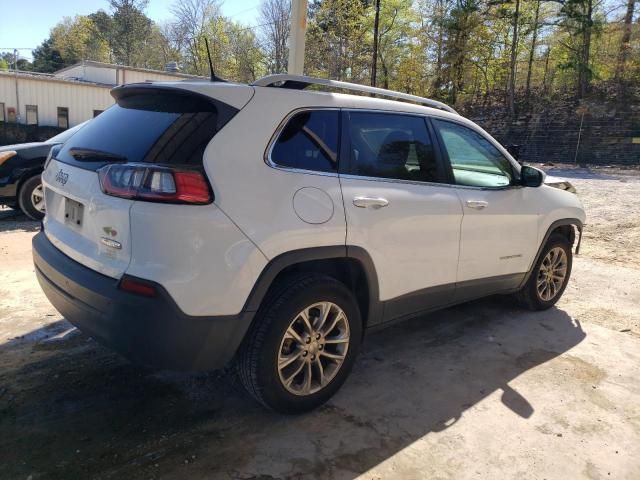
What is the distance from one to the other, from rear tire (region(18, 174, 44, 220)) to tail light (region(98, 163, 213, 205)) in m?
5.81

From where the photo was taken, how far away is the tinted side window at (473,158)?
12.2 feet

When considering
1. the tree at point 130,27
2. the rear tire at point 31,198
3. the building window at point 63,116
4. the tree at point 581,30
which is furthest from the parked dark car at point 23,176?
the tree at point 130,27

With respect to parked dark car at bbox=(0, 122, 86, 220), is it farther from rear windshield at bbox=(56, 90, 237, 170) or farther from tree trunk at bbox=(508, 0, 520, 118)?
tree trunk at bbox=(508, 0, 520, 118)

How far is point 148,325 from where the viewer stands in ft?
7.61

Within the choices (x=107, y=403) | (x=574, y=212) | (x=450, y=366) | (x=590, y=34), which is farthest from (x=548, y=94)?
(x=107, y=403)

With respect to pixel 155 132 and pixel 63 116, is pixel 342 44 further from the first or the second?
pixel 155 132

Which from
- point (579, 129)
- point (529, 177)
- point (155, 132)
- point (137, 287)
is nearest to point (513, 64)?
point (579, 129)

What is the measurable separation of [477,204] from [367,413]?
1711mm

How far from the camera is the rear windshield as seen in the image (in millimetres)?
2461

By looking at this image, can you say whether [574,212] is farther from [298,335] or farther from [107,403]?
[107,403]

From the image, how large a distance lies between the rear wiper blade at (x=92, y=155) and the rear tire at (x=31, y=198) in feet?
16.7

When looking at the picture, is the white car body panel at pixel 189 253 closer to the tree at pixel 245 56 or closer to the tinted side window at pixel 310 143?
the tinted side window at pixel 310 143

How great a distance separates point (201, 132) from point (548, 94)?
1061 inches

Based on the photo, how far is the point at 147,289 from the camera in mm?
2295
